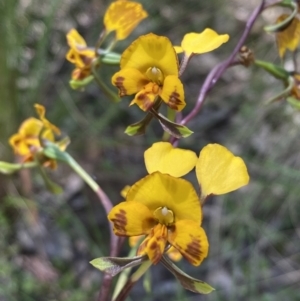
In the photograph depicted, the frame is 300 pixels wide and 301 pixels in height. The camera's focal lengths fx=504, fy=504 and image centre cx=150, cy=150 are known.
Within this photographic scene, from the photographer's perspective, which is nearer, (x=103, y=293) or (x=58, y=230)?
(x=103, y=293)

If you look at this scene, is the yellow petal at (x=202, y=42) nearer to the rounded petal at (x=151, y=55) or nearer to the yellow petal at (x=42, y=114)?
the rounded petal at (x=151, y=55)

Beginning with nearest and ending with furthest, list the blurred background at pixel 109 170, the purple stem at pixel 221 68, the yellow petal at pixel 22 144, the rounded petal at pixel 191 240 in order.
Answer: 1. the rounded petal at pixel 191 240
2. the purple stem at pixel 221 68
3. the yellow petal at pixel 22 144
4. the blurred background at pixel 109 170

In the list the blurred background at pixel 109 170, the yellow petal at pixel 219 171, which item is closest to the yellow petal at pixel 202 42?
the yellow petal at pixel 219 171

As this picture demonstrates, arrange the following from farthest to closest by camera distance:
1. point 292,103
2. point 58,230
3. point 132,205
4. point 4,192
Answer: point 58,230, point 4,192, point 292,103, point 132,205

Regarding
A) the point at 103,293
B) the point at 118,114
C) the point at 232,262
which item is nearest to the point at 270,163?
the point at 232,262

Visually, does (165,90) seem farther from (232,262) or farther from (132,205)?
(232,262)

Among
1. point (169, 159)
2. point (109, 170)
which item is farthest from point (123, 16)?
point (109, 170)

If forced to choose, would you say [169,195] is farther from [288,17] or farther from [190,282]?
[288,17]
